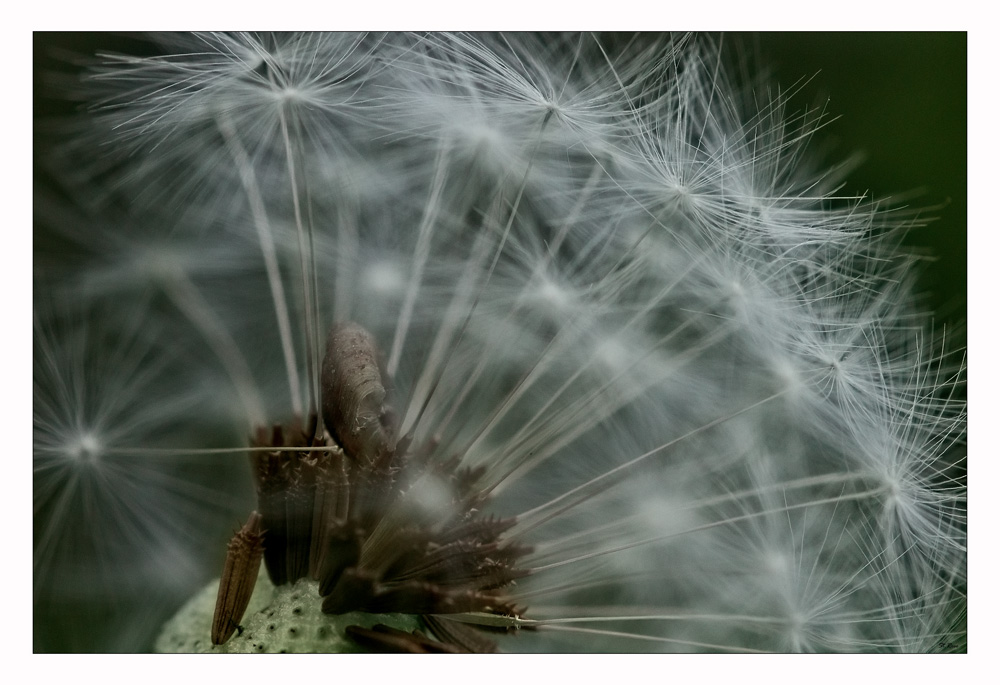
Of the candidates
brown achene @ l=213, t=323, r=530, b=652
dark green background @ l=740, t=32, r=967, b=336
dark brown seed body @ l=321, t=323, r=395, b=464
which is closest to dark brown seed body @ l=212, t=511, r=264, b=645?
brown achene @ l=213, t=323, r=530, b=652

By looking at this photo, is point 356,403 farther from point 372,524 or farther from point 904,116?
point 904,116

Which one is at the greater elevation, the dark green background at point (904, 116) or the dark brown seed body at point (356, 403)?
the dark green background at point (904, 116)

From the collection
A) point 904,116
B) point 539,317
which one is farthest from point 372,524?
point 904,116

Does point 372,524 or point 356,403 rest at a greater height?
point 356,403

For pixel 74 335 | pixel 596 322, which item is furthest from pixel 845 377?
pixel 74 335

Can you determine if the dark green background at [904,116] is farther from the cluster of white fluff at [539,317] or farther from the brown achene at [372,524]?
the brown achene at [372,524]

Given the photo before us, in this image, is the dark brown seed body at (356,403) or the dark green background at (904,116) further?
the dark green background at (904,116)

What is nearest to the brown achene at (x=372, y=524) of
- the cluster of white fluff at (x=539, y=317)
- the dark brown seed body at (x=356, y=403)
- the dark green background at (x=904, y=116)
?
the dark brown seed body at (x=356, y=403)
